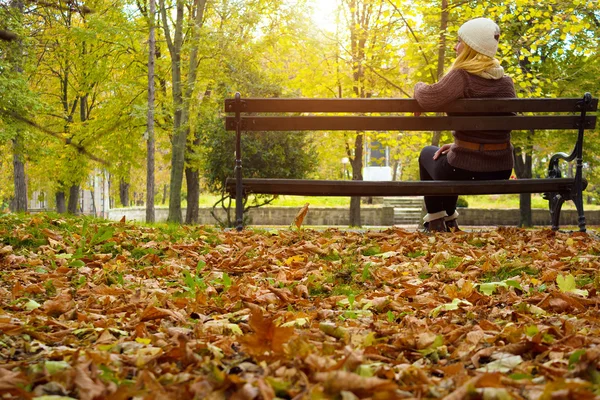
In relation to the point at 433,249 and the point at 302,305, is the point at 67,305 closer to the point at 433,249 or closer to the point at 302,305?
the point at 302,305

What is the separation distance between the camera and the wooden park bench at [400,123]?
5.93 m

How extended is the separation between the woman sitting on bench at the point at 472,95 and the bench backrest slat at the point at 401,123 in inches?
6.0

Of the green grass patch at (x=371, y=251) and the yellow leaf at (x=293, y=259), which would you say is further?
the green grass patch at (x=371, y=251)

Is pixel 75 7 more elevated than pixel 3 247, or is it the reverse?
pixel 75 7

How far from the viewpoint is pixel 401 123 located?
6.09 m

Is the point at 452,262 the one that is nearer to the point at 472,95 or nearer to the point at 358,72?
the point at 472,95

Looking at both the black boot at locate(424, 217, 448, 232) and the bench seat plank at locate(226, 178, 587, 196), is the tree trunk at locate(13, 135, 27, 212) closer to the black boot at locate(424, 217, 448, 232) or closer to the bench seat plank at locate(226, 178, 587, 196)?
the bench seat plank at locate(226, 178, 587, 196)

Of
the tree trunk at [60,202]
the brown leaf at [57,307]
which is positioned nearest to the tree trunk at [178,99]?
the tree trunk at [60,202]

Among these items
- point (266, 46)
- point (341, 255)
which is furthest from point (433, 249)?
point (266, 46)

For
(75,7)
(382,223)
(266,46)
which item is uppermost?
(266,46)

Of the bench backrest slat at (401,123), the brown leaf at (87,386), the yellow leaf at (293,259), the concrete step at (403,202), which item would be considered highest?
the bench backrest slat at (401,123)

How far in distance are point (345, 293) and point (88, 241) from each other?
249 cm

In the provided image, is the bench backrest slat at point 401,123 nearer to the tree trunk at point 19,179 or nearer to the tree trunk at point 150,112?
the tree trunk at point 150,112

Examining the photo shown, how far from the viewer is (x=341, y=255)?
505 centimetres
